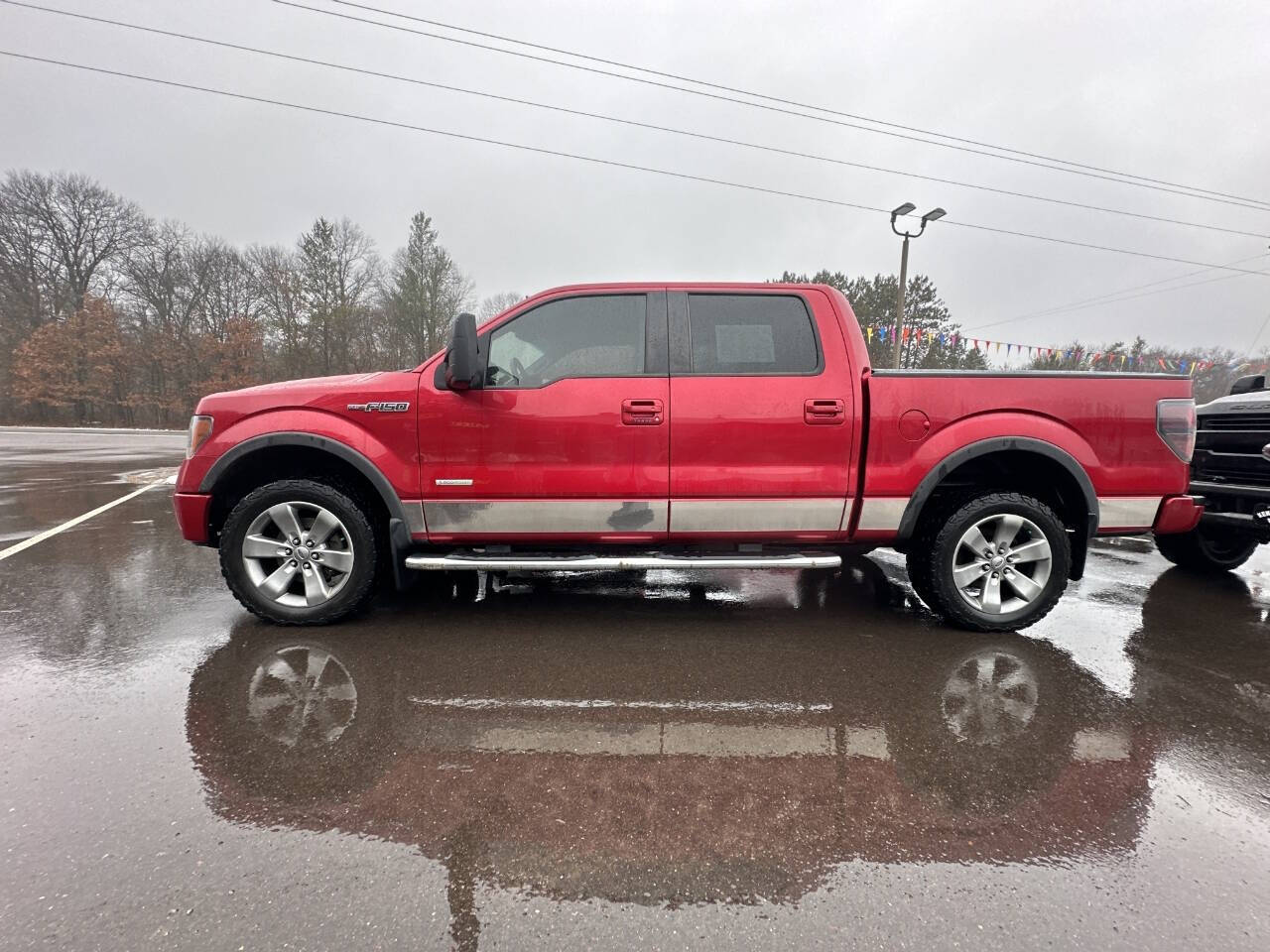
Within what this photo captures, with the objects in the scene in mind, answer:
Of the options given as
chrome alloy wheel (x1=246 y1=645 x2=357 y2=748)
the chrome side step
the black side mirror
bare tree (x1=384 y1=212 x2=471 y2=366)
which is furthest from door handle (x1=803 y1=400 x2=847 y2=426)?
bare tree (x1=384 y1=212 x2=471 y2=366)

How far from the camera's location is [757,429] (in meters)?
3.51

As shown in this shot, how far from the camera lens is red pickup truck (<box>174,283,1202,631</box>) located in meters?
3.52

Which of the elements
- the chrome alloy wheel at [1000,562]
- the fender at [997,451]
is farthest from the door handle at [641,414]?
the chrome alloy wheel at [1000,562]

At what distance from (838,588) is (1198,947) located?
3139 millimetres

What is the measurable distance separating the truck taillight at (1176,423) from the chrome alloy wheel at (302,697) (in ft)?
15.4

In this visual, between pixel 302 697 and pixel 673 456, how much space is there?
2.25 meters

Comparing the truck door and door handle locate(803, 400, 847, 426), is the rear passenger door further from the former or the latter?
the truck door

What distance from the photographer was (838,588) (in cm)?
461

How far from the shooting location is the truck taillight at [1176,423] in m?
3.56

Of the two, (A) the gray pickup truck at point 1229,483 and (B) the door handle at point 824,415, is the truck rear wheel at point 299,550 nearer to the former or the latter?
(B) the door handle at point 824,415

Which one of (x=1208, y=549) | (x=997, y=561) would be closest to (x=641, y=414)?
(x=997, y=561)

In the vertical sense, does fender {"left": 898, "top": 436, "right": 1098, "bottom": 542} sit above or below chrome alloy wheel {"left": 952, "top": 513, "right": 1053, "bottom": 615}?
above

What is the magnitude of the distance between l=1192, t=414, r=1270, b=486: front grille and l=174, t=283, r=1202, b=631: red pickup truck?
162cm

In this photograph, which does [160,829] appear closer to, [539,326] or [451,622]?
[451,622]
